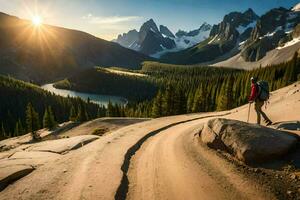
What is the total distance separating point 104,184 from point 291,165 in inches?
330

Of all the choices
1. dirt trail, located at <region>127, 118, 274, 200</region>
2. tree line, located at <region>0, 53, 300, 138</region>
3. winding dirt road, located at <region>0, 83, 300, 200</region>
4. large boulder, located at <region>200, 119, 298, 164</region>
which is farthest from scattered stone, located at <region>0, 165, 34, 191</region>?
tree line, located at <region>0, 53, 300, 138</region>

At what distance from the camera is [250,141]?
14383 mm

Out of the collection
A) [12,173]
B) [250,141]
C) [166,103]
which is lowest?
[12,173]

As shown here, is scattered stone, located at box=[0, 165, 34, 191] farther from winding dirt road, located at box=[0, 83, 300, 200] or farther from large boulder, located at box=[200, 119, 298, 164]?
large boulder, located at box=[200, 119, 298, 164]

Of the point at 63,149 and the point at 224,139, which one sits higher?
the point at 224,139

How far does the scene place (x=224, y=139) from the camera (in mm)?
15938

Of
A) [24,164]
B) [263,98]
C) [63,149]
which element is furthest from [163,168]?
[263,98]

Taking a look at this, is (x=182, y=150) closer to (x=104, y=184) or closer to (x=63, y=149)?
(x=104, y=184)

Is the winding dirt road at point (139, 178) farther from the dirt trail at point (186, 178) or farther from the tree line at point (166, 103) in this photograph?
the tree line at point (166, 103)

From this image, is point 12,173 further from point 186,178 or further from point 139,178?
point 186,178

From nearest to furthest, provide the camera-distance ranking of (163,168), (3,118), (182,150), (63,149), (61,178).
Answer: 1. (61,178)
2. (163,168)
3. (182,150)
4. (63,149)
5. (3,118)

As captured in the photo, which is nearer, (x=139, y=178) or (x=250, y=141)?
(x=139, y=178)

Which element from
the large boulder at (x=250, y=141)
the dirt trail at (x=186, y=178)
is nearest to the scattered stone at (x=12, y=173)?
the dirt trail at (x=186, y=178)

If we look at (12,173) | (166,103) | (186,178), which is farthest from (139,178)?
(166,103)
